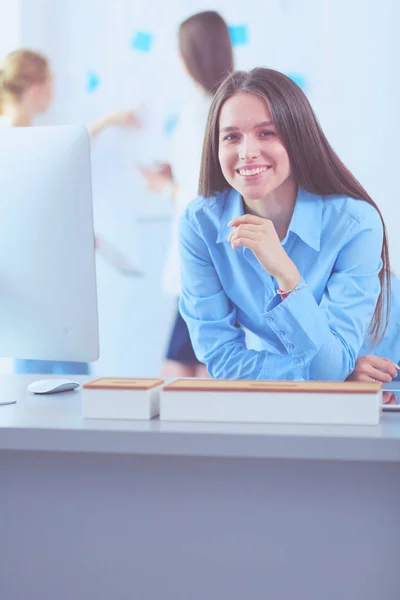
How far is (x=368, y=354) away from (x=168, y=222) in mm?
1838

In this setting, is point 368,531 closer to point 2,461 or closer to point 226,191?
point 2,461

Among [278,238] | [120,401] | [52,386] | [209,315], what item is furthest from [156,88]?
[120,401]

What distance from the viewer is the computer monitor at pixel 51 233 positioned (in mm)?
1315

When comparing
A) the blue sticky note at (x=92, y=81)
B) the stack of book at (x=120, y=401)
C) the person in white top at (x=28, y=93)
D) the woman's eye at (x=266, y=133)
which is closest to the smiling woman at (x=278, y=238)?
the woman's eye at (x=266, y=133)

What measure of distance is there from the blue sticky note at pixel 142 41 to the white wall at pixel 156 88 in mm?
22

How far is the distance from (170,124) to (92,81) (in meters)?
0.42

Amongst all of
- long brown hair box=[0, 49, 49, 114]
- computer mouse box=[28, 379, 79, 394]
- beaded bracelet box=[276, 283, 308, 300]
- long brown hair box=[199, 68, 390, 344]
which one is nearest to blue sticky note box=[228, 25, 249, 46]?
long brown hair box=[0, 49, 49, 114]

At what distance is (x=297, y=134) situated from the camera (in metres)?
1.82

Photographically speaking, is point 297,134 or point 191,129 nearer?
point 297,134

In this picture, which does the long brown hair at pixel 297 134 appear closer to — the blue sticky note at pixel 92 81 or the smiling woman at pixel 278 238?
the smiling woman at pixel 278 238

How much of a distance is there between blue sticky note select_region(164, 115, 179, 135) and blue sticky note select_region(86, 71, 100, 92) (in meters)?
0.37

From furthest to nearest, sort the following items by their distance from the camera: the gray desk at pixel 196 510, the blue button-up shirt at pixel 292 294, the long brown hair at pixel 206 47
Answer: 1. the long brown hair at pixel 206 47
2. the blue button-up shirt at pixel 292 294
3. the gray desk at pixel 196 510

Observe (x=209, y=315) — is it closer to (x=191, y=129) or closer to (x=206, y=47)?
(x=191, y=129)

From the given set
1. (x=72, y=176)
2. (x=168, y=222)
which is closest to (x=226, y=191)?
(x=72, y=176)
